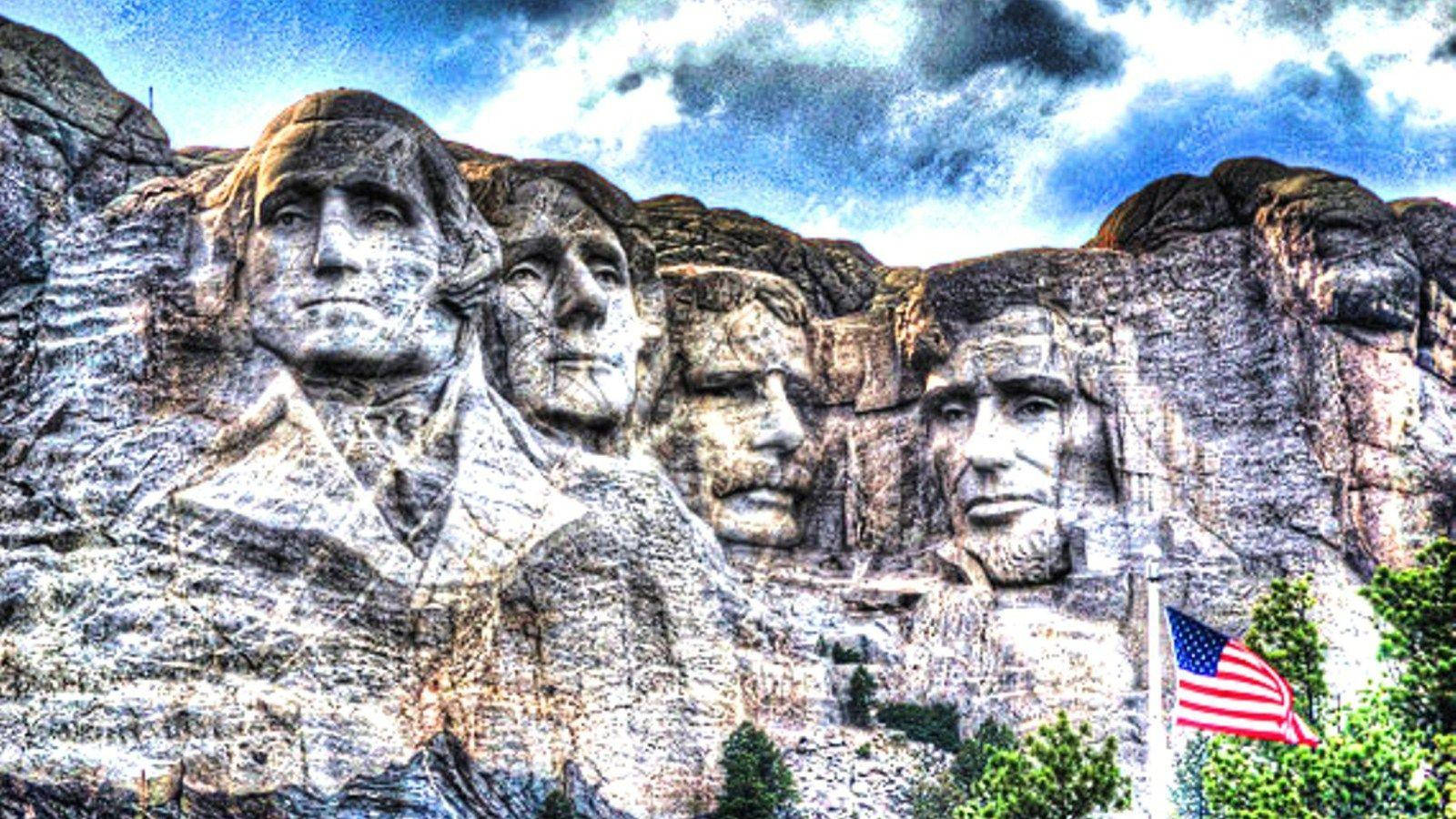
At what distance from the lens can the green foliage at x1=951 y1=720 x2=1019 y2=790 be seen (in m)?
32.0

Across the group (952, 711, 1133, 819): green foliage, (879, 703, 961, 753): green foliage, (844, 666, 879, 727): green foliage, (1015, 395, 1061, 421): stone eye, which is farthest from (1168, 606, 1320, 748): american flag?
(1015, 395, 1061, 421): stone eye

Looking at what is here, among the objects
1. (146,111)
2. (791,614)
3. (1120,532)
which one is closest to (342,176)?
(146,111)

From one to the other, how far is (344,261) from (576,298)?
3.58m

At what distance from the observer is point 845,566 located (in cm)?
3572

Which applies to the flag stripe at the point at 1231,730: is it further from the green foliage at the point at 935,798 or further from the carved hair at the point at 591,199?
the carved hair at the point at 591,199

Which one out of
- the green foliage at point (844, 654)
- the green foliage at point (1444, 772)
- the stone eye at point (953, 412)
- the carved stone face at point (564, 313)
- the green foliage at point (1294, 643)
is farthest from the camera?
the stone eye at point (953, 412)

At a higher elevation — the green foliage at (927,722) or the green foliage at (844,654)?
the green foliage at (844,654)

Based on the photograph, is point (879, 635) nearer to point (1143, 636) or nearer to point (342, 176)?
point (1143, 636)

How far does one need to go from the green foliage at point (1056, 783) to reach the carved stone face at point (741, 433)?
7.17 metres

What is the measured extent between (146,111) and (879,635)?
11177 millimetres

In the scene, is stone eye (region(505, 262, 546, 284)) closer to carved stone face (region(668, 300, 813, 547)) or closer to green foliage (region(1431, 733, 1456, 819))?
carved stone face (region(668, 300, 813, 547))

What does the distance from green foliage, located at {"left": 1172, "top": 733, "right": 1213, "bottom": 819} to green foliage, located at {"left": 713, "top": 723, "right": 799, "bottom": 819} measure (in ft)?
14.7

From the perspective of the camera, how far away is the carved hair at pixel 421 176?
1251 inches

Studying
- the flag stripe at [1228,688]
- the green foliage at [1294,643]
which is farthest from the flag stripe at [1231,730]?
the green foliage at [1294,643]
